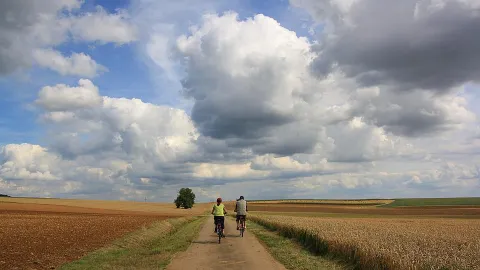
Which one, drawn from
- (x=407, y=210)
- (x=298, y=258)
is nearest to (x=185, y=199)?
(x=407, y=210)

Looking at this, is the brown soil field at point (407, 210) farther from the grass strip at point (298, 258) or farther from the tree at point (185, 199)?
the grass strip at point (298, 258)

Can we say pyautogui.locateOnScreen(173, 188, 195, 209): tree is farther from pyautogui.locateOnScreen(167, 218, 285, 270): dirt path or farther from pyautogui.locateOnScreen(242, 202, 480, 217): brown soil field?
pyautogui.locateOnScreen(167, 218, 285, 270): dirt path

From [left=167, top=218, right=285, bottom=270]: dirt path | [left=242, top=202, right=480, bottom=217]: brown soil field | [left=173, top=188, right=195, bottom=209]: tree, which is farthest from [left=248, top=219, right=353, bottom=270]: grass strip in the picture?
[left=173, top=188, right=195, bottom=209]: tree

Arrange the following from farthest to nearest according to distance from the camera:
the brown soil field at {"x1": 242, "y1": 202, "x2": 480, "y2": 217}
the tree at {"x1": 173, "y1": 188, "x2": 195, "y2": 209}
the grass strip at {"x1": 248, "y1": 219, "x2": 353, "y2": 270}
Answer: the tree at {"x1": 173, "y1": 188, "x2": 195, "y2": 209}, the brown soil field at {"x1": 242, "y1": 202, "x2": 480, "y2": 217}, the grass strip at {"x1": 248, "y1": 219, "x2": 353, "y2": 270}

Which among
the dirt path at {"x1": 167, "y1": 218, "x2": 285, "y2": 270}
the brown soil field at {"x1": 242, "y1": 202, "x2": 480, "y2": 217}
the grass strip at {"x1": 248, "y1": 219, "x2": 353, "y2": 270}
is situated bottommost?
the brown soil field at {"x1": 242, "y1": 202, "x2": 480, "y2": 217}

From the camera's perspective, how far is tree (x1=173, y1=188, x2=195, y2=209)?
162 metres

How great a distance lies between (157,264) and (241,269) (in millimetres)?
3241

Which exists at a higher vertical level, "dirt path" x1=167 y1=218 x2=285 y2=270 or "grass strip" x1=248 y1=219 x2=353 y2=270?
"dirt path" x1=167 y1=218 x2=285 y2=270

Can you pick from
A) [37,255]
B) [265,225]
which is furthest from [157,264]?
[265,225]

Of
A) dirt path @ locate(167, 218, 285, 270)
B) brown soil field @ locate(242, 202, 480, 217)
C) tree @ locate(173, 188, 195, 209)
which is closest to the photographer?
dirt path @ locate(167, 218, 285, 270)

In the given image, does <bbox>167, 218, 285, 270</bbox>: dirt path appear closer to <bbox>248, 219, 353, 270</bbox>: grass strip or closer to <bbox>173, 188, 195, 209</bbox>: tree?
<bbox>248, 219, 353, 270</bbox>: grass strip

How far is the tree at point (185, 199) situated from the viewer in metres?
162

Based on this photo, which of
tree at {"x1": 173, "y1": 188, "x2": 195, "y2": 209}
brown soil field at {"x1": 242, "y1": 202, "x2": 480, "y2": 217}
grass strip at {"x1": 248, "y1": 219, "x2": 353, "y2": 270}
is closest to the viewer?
grass strip at {"x1": 248, "y1": 219, "x2": 353, "y2": 270}

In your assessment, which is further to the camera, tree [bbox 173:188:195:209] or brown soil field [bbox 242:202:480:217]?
tree [bbox 173:188:195:209]
